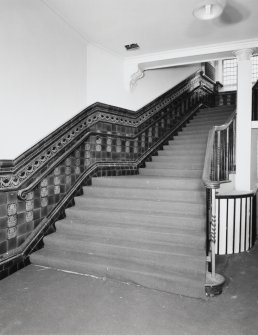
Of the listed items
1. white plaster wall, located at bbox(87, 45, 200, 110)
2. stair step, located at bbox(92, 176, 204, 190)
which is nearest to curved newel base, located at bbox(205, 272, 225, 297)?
stair step, located at bbox(92, 176, 204, 190)

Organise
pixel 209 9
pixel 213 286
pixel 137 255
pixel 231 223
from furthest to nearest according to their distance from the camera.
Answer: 1. pixel 231 223
2. pixel 137 255
3. pixel 209 9
4. pixel 213 286

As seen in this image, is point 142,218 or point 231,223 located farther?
point 231,223

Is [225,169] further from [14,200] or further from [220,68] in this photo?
[220,68]

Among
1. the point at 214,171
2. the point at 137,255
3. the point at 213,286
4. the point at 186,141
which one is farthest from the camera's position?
the point at 186,141

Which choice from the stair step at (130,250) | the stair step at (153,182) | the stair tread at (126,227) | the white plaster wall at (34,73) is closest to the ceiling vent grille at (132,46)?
the white plaster wall at (34,73)

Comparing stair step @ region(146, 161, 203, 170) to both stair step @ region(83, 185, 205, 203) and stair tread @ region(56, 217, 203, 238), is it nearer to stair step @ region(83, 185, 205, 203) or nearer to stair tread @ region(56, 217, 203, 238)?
stair step @ region(83, 185, 205, 203)

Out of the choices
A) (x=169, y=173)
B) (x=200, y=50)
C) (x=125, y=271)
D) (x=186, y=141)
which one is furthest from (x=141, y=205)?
(x=186, y=141)

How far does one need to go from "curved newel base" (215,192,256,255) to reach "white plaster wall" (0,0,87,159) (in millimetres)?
2565

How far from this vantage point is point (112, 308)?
243 centimetres

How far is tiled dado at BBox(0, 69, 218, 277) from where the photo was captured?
10.5 ft

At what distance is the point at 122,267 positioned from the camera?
3008 mm

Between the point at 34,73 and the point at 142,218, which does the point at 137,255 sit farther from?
the point at 34,73

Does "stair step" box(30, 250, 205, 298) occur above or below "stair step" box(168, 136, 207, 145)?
below

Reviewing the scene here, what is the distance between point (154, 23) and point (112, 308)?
3.39 metres
